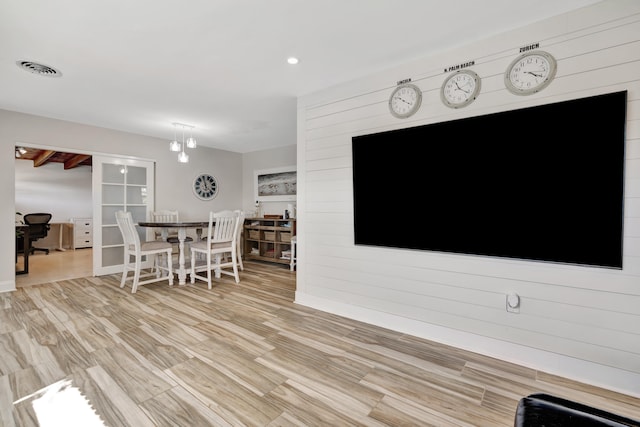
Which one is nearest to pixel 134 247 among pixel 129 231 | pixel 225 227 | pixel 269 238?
pixel 129 231

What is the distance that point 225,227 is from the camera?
423cm

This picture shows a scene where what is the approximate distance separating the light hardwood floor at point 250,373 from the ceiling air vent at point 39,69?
2376 mm

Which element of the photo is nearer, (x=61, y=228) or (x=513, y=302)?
(x=513, y=302)

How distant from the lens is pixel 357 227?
284 centimetres

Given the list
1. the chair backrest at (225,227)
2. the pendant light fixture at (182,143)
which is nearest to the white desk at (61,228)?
the pendant light fixture at (182,143)

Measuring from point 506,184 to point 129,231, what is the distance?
433cm

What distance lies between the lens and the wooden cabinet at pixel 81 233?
7.58 metres

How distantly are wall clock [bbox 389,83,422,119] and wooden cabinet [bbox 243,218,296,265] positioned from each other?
3.07 m

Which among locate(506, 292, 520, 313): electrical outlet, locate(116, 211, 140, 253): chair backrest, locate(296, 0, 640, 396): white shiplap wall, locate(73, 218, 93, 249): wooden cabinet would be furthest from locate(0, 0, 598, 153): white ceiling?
locate(73, 218, 93, 249): wooden cabinet

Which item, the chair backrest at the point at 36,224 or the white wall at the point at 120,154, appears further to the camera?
the chair backrest at the point at 36,224

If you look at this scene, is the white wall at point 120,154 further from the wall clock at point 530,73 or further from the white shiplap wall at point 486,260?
the wall clock at point 530,73

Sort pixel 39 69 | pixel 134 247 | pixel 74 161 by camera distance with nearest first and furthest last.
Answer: pixel 39 69 → pixel 134 247 → pixel 74 161

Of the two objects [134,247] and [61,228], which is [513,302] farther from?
[61,228]

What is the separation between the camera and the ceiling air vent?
102 inches
